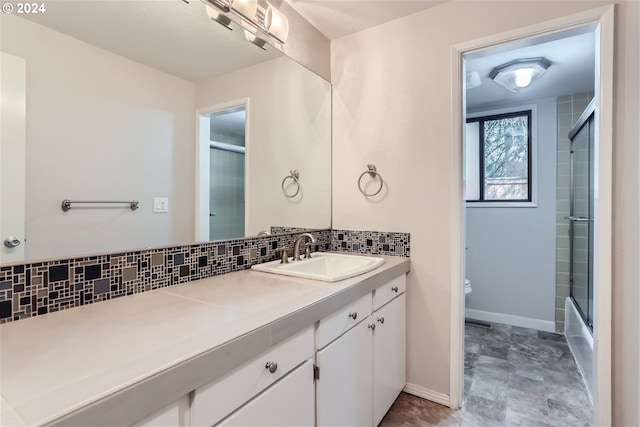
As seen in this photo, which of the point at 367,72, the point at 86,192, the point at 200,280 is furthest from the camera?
the point at 367,72

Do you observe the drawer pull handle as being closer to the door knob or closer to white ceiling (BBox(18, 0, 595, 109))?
the door knob

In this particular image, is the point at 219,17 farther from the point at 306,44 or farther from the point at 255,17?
the point at 306,44

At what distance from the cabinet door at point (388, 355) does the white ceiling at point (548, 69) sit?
1511 millimetres

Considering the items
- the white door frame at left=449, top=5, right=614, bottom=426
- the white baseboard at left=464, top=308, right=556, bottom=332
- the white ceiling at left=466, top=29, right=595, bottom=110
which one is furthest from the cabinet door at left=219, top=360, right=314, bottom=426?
the white baseboard at left=464, top=308, right=556, bottom=332

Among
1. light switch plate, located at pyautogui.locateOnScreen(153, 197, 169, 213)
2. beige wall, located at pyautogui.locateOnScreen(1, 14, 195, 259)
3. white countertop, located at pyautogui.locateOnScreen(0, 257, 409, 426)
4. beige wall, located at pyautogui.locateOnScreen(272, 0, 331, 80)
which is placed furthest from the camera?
beige wall, located at pyautogui.locateOnScreen(272, 0, 331, 80)

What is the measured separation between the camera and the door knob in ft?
3.06

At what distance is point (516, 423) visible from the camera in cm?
174

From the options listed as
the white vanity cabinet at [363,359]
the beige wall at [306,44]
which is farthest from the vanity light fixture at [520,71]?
the white vanity cabinet at [363,359]

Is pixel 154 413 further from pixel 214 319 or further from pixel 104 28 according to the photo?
pixel 104 28

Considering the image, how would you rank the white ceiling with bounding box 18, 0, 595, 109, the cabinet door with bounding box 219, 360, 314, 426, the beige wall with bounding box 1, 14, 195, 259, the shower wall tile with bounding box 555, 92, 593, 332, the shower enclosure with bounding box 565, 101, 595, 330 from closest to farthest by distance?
the cabinet door with bounding box 219, 360, 314, 426 < the beige wall with bounding box 1, 14, 195, 259 < the white ceiling with bounding box 18, 0, 595, 109 < the shower enclosure with bounding box 565, 101, 595, 330 < the shower wall tile with bounding box 555, 92, 593, 332

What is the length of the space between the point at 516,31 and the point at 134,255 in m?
2.06

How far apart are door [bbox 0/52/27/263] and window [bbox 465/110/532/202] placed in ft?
10.9

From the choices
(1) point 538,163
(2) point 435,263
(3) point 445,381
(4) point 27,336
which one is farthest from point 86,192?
(1) point 538,163

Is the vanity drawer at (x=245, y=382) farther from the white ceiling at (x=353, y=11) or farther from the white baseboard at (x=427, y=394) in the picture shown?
the white ceiling at (x=353, y=11)
